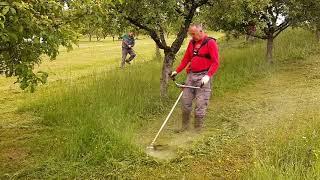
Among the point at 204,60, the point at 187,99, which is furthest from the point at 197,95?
the point at 204,60

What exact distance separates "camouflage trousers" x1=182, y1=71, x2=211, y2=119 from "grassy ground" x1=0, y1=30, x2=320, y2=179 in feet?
1.52

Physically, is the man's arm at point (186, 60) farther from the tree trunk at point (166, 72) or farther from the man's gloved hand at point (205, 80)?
the tree trunk at point (166, 72)

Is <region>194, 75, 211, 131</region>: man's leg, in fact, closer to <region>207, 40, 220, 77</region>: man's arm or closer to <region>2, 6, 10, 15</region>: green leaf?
<region>207, 40, 220, 77</region>: man's arm

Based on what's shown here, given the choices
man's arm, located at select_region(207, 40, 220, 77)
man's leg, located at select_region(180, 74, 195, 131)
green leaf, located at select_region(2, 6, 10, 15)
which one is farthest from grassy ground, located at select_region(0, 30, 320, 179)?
green leaf, located at select_region(2, 6, 10, 15)

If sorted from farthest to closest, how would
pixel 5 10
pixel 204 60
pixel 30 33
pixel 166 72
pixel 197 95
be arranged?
1. pixel 166 72
2. pixel 197 95
3. pixel 204 60
4. pixel 30 33
5. pixel 5 10

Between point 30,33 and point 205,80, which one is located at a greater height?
point 30,33

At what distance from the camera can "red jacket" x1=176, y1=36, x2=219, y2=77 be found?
27.6ft

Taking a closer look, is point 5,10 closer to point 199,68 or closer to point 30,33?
point 30,33

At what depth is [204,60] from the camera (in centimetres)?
864

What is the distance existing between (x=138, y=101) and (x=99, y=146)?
3.21 metres

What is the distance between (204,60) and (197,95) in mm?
665

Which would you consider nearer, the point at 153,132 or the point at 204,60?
the point at 204,60

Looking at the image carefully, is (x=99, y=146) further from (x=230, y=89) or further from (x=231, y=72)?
(x=231, y=72)

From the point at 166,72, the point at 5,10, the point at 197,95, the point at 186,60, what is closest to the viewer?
the point at 5,10
